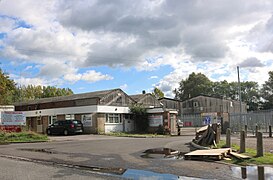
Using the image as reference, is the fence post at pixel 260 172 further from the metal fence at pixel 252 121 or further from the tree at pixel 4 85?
the tree at pixel 4 85

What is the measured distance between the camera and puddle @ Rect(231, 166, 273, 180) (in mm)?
9023

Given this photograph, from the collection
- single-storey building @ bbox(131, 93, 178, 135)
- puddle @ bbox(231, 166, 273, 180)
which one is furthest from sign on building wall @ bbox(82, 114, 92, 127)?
puddle @ bbox(231, 166, 273, 180)

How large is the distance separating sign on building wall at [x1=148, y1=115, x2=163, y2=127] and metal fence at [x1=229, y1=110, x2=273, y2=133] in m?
8.01

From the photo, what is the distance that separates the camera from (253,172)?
382 inches

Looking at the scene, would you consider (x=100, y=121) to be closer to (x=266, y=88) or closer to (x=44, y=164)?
(x=44, y=164)

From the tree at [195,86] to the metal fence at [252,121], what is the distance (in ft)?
261

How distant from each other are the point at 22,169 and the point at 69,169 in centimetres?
156

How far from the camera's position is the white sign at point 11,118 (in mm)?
28953

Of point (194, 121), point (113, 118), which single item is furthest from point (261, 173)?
point (194, 121)

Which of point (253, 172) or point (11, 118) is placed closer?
point (253, 172)

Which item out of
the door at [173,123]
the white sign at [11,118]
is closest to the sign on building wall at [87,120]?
the white sign at [11,118]

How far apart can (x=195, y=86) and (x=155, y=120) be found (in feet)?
259

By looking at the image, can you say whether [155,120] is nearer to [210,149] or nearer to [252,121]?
[252,121]

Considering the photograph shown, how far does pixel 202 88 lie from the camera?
11369cm
